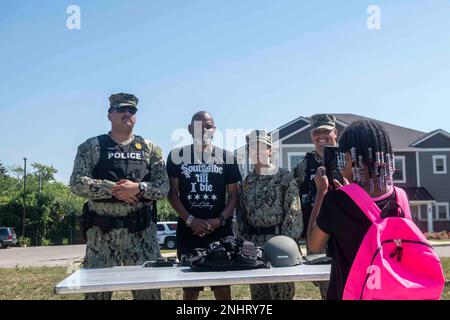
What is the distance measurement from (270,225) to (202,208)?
729mm

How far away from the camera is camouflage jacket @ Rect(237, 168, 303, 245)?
176 inches

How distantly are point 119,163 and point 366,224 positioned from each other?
2.87 meters

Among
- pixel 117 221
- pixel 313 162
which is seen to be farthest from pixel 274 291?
pixel 117 221

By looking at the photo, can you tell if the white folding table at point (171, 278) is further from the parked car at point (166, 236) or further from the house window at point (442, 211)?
the house window at point (442, 211)

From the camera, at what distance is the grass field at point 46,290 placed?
301 inches

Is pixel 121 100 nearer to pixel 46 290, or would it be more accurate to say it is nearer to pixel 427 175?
pixel 46 290

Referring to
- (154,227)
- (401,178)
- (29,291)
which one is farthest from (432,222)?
(154,227)

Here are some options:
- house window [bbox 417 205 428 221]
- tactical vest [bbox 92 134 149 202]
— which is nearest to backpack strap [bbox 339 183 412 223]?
tactical vest [bbox 92 134 149 202]

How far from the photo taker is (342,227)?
2.31m

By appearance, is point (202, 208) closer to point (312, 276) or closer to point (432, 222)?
point (312, 276)

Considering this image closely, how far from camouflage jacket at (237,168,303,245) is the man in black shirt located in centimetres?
27

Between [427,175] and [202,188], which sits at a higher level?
[427,175]

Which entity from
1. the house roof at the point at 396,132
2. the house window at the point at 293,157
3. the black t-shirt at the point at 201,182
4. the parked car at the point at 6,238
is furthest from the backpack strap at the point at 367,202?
the parked car at the point at 6,238
